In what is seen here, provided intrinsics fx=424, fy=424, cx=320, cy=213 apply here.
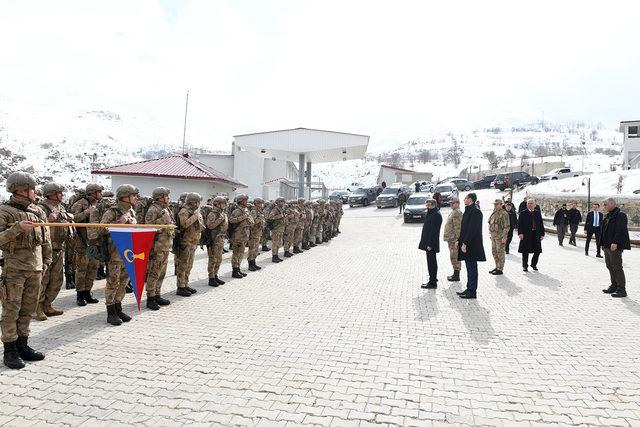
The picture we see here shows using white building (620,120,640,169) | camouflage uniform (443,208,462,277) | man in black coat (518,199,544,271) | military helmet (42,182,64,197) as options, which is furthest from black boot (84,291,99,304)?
white building (620,120,640,169)

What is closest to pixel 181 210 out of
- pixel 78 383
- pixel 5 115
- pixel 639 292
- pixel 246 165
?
pixel 78 383

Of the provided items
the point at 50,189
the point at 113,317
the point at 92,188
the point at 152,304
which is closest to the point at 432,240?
the point at 152,304

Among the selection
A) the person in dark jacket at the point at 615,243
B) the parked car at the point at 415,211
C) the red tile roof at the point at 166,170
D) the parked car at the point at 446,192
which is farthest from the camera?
the parked car at the point at 446,192

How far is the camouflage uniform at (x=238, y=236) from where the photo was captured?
9898mm

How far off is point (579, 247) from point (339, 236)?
9968mm

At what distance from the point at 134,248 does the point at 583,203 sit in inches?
934

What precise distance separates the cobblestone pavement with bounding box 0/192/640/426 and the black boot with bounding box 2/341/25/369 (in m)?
0.08

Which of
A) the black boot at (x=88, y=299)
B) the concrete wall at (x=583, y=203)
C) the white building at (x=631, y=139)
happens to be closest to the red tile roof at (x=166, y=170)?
the black boot at (x=88, y=299)

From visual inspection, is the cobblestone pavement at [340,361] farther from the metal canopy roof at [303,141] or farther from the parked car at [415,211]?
the metal canopy roof at [303,141]

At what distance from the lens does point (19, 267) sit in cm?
448

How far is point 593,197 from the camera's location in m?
22.2

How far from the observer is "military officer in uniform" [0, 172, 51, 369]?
14.5 feet

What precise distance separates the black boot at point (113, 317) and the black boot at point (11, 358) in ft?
4.87

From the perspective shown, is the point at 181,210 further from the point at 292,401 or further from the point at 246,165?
the point at 246,165
